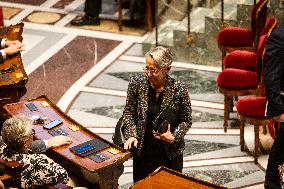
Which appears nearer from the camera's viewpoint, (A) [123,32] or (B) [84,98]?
(B) [84,98]

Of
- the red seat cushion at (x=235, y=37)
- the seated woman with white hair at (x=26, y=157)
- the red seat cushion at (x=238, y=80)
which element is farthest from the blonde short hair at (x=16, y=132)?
the red seat cushion at (x=235, y=37)

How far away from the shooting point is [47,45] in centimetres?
877

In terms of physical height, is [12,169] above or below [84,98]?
above

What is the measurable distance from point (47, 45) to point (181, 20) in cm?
171

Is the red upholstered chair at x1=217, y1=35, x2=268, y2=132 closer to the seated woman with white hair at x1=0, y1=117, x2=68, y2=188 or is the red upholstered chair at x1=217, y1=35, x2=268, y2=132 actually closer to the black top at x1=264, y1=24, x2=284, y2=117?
the black top at x1=264, y1=24, x2=284, y2=117

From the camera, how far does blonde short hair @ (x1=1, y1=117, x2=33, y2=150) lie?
4.24m

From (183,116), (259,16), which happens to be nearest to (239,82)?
(259,16)

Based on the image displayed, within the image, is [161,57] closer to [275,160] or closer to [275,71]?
[275,71]

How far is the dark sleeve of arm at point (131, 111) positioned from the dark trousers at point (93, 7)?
15.5 ft

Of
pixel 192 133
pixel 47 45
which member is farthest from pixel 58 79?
pixel 192 133

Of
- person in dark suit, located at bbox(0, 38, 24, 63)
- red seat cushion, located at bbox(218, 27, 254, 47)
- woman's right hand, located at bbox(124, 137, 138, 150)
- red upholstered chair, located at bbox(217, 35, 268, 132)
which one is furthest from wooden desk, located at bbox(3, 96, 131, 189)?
red seat cushion, located at bbox(218, 27, 254, 47)

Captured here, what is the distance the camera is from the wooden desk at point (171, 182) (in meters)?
4.09

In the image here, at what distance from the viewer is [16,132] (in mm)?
4238

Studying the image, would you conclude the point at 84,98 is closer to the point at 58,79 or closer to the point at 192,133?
the point at 58,79
